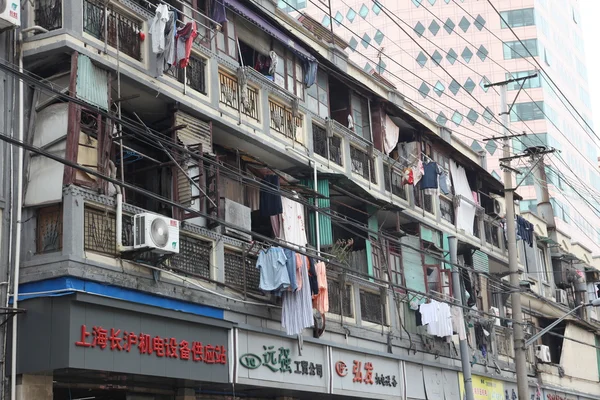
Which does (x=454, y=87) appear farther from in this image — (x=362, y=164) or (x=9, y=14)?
(x=9, y=14)

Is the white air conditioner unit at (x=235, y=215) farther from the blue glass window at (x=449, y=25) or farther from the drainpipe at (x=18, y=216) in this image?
the blue glass window at (x=449, y=25)

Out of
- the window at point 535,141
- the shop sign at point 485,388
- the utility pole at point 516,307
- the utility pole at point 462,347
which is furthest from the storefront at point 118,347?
Answer: the window at point 535,141

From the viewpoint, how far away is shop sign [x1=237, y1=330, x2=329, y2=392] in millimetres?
17344

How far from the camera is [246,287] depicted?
705 inches

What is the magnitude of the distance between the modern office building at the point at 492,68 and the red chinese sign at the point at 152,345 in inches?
2068

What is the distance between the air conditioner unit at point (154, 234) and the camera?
48.2ft

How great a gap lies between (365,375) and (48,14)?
10.7 meters

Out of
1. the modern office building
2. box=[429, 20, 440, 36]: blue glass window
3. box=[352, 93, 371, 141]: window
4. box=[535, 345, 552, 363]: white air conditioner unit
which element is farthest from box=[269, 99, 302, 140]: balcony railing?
box=[429, 20, 440, 36]: blue glass window

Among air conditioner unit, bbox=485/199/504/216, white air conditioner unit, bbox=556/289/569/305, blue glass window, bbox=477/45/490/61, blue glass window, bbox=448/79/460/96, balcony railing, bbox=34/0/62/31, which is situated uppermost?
blue glass window, bbox=477/45/490/61

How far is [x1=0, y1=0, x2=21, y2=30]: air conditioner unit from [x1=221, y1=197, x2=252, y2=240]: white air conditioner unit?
212 inches

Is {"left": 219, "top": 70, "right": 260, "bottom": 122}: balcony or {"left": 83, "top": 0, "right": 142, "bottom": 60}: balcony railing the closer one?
{"left": 83, "top": 0, "right": 142, "bottom": 60}: balcony railing

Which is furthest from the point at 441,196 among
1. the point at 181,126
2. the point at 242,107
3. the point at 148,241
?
the point at 148,241

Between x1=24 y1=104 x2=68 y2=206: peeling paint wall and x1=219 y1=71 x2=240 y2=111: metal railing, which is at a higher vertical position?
x1=219 y1=71 x2=240 y2=111: metal railing

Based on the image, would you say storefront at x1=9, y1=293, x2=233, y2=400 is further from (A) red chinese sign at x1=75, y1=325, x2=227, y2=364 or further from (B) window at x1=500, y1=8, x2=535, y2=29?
(B) window at x1=500, y1=8, x2=535, y2=29
